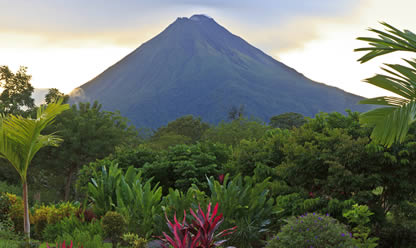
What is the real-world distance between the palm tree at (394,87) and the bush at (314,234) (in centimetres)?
156

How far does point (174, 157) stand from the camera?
53.0 ft

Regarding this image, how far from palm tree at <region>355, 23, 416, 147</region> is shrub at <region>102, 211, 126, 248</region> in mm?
5249

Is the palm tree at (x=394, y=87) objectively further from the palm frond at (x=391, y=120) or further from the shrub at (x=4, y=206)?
the shrub at (x=4, y=206)

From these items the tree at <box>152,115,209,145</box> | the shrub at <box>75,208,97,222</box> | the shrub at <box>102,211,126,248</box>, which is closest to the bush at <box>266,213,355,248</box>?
the shrub at <box>102,211,126,248</box>

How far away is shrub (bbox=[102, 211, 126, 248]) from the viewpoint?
27.5 feet

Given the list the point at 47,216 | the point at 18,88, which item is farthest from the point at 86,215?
the point at 18,88

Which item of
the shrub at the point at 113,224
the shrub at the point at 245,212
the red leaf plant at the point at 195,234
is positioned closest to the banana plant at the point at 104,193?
the shrub at the point at 113,224

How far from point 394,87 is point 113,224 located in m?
5.92

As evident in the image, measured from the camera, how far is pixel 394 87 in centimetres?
590

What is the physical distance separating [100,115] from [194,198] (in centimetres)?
2486

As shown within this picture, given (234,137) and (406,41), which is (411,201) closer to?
(406,41)

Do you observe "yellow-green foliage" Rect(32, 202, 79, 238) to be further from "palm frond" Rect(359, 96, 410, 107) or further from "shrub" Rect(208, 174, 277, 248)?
"palm frond" Rect(359, 96, 410, 107)

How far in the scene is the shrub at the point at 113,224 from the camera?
8391mm

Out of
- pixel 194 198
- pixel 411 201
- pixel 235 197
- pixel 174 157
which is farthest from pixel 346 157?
pixel 174 157
